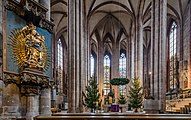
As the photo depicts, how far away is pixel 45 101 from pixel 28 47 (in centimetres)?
206

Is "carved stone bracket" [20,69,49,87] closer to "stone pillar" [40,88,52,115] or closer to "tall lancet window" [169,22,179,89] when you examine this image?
"stone pillar" [40,88,52,115]

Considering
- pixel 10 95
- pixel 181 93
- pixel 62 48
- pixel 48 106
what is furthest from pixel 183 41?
pixel 10 95

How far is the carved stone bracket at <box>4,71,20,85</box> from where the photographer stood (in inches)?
221

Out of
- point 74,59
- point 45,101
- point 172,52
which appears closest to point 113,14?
point 172,52

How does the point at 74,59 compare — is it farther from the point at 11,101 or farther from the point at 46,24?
the point at 11,101

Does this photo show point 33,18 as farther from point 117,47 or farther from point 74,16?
point 117,47

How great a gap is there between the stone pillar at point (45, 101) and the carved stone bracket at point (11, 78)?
4.99 ft

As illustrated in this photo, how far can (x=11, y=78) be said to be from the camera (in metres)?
5.74

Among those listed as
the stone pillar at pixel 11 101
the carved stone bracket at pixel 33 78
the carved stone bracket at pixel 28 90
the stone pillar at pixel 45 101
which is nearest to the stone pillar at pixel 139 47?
the stone pillar at pixel 45 101

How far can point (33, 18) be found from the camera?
646 cm

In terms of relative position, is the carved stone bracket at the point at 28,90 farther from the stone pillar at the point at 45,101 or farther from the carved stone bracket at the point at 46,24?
the carved stone bracket at the point at 46,24

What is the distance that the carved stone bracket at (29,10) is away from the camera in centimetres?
591

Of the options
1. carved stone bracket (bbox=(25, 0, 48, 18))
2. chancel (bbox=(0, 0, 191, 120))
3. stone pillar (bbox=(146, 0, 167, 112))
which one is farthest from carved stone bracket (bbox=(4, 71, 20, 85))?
stone pillar (bbox=(146, 0, 167, 112))

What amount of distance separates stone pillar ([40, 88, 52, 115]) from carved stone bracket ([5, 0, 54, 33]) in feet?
7.06
